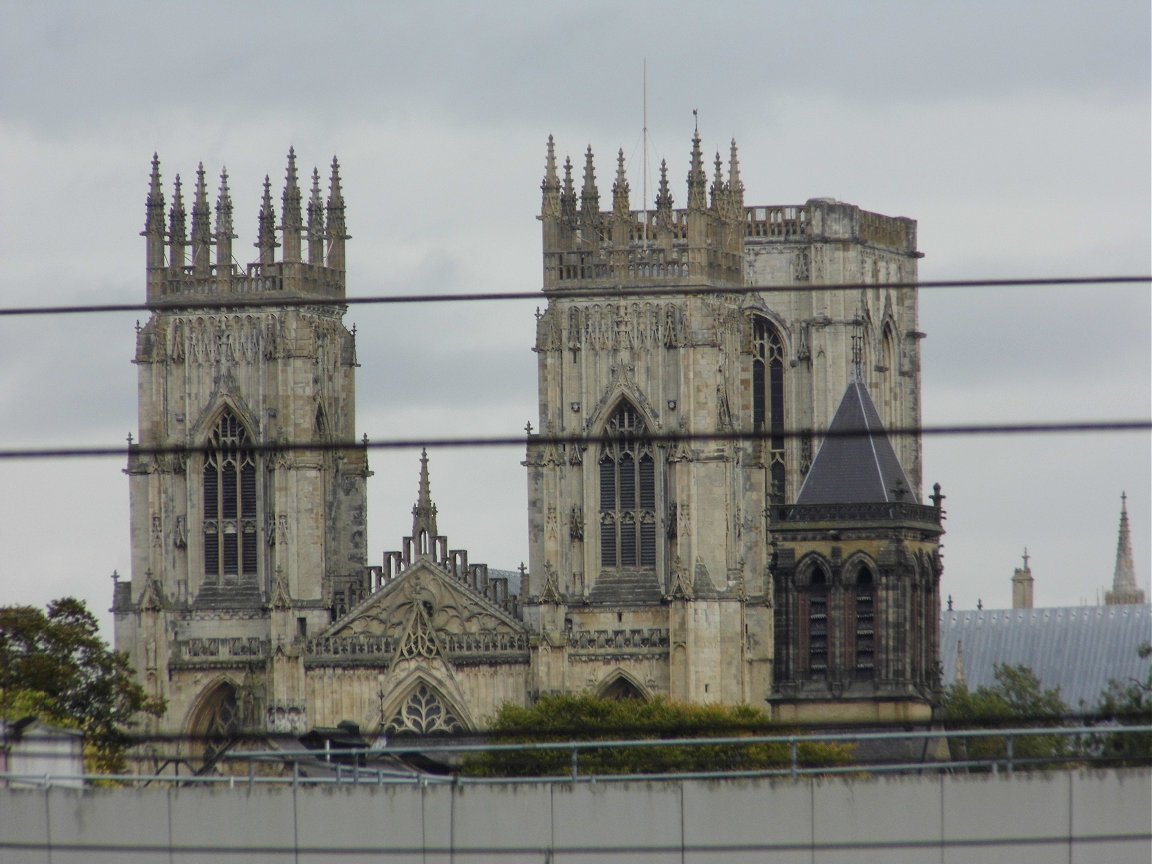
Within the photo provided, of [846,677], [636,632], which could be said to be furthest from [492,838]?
[636,632]

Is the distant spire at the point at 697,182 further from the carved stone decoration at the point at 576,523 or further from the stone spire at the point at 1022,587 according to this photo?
the stone spire at the point at 1022,587

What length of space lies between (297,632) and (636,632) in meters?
9.92

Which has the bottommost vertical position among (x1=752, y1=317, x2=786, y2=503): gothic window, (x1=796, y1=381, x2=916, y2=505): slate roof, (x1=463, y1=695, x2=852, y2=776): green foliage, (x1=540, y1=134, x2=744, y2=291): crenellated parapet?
(x1=463, y1=695, x2=852, y2=776): green foliage

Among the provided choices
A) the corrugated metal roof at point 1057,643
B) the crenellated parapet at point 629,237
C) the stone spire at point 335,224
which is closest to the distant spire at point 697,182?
the crenellated parapet at point 629,237

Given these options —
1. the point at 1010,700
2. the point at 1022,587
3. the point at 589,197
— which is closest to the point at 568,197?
the point at 589,197

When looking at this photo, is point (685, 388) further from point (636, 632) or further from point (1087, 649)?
point (1087, 649)

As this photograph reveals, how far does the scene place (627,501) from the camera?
342ft

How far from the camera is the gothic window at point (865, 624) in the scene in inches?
3792

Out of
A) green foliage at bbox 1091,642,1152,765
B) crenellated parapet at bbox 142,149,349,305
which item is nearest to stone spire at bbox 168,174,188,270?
crenellated parapet at bbox 142,149,349,305

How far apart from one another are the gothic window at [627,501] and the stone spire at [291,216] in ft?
36.8

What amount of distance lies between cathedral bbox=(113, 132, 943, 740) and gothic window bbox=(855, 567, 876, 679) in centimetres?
233

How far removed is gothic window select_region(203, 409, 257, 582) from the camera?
352 ft

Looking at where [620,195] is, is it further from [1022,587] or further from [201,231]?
[1022,587]

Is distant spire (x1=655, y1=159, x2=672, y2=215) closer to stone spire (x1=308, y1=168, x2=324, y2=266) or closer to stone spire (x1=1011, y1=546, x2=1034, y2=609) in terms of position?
stone spire (x1=308, y1=168, x2=324, y2=266)
